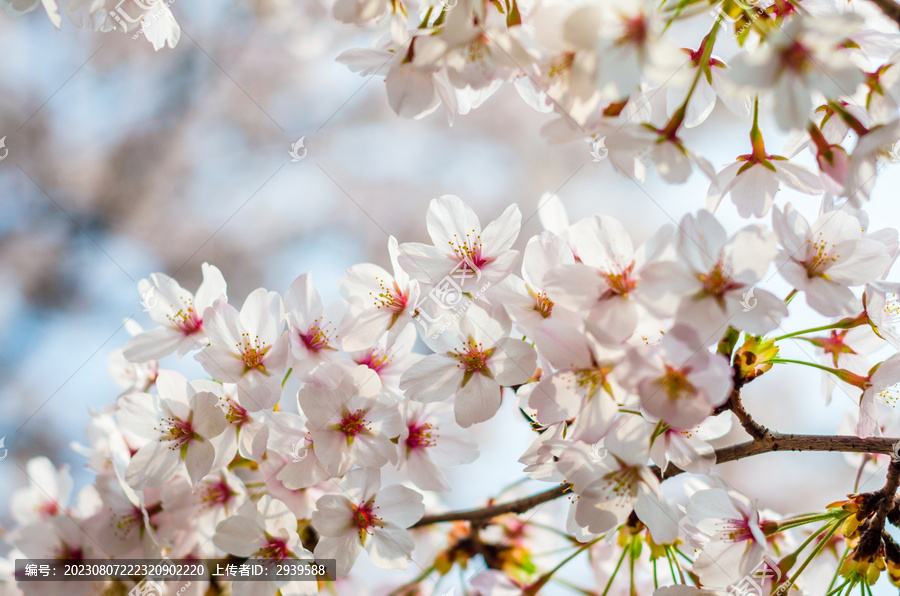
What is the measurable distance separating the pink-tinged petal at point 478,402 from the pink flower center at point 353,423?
0.41 feet

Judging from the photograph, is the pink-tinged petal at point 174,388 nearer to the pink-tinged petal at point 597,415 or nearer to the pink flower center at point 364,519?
the pink flower center at point 364,519

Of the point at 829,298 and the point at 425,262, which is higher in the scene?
the point at 425,262

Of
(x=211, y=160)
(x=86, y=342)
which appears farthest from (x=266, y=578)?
(x=211, y=160)

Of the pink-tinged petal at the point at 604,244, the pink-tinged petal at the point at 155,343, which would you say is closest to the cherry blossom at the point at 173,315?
the pink-tinged petal at the point at 155,343

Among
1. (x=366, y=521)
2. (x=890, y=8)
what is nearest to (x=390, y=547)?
(x=366, y=521)

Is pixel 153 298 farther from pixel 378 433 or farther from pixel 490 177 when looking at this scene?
pixel 490 177

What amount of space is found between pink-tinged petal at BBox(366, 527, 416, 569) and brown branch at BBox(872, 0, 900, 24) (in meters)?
0.86

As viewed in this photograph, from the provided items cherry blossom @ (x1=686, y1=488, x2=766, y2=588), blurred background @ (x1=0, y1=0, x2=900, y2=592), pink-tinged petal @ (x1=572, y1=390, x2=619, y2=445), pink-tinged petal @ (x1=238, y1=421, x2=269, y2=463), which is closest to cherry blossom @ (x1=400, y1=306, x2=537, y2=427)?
pink-tinged petal @ (x1=572, y1=390, x2=619, y2=445)

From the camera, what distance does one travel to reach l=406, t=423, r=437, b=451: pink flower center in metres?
0.90

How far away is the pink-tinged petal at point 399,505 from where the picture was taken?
2.71 feet

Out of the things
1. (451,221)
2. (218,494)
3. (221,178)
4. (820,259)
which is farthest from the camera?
(221,178)

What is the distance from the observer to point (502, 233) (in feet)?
2.50

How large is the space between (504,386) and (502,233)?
199 millimetres

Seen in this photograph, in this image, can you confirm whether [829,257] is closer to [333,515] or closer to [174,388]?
[333,515]
